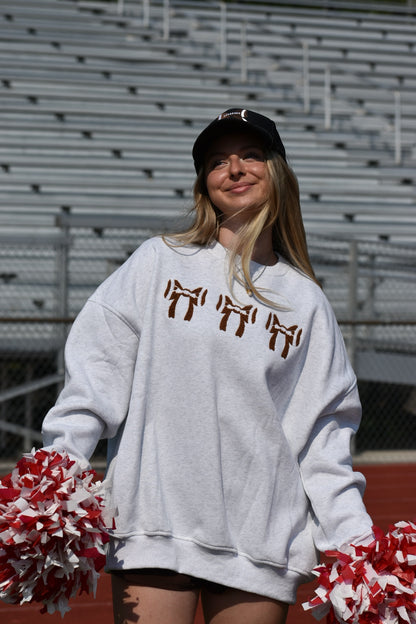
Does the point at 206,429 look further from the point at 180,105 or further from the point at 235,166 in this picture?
the point at 180,105

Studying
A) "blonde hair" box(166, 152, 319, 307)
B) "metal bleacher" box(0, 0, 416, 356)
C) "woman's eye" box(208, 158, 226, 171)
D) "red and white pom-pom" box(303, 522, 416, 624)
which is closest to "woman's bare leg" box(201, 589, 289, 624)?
"red and white pom-pom" box(303, 522, 416, 624)

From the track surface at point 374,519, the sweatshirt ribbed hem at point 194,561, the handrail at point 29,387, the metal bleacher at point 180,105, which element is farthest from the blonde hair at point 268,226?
the metal bleacher at point 180,105

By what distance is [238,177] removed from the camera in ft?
5.88

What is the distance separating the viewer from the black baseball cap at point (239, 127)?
178 cm

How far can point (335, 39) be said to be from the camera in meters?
14.3

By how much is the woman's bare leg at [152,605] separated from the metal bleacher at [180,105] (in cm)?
560

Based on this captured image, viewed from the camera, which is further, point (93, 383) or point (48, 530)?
point (93, 383)

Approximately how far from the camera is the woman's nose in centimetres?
178

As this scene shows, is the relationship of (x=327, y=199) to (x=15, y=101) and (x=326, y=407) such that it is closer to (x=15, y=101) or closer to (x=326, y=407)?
(x=15, y=101)

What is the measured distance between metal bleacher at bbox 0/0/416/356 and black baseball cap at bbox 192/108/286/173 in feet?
17.4

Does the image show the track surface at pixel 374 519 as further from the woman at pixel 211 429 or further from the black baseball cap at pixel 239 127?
the black baseball cap at pixel 239 127

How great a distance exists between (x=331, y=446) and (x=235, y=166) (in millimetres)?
579

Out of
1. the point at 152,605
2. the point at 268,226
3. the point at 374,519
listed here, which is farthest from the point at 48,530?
the point at 374,519

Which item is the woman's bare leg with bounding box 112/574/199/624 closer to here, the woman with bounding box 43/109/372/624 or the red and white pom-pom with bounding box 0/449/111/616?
the woman with bounding box 43/109/372/624
